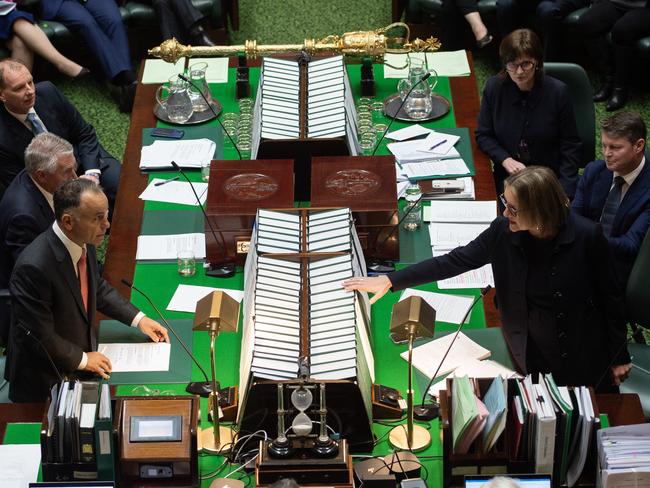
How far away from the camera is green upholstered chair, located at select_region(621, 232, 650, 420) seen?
4207 millimetres

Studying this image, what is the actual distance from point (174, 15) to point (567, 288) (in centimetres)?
433

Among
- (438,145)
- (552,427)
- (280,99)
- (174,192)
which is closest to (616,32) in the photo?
(438,145)

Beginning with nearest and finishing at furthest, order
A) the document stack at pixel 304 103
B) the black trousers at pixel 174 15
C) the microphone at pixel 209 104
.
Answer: the document stack at pixel 304 103 < the microphone at pixel 209 104 < the black trousers at pixel 174 15

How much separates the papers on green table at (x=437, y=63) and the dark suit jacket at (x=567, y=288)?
1.98m

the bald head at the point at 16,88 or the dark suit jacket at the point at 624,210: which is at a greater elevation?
the bald head at the point at 16,88

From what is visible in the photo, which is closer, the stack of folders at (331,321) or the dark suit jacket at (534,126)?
the stack of folders at (331,321)

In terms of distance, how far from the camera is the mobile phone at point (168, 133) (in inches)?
210

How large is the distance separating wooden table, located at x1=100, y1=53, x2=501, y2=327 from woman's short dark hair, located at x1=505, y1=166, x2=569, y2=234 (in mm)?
617

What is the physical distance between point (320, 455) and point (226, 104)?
9.35ft

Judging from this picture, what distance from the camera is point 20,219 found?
4477 millimetres

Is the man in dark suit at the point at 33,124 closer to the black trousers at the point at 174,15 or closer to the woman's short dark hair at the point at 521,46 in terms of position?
Answer: the black trousers at the point at 174,15

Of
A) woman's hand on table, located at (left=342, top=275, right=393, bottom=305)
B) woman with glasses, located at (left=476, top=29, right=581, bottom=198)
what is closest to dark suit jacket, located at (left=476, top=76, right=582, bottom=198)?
woman with glasses, located at (left=476, top=29, right=581, bottom=198)

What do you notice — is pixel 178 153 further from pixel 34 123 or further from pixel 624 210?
pixel 624 210

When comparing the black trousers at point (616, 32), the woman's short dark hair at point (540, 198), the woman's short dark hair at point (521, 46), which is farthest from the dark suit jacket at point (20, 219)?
the black trousers at point (616, 32)
